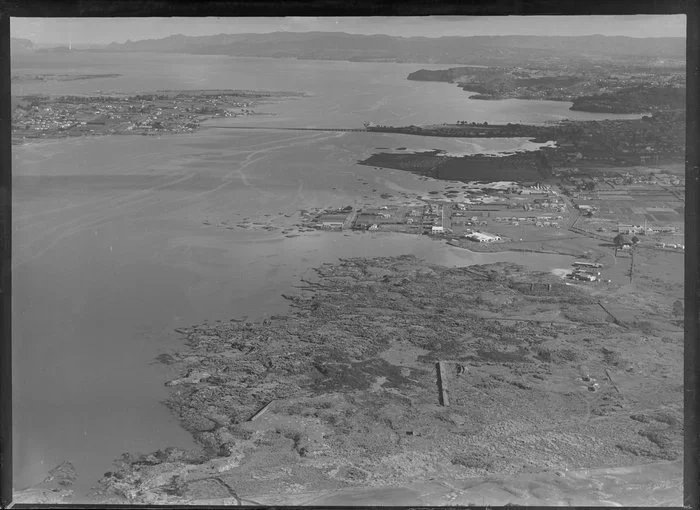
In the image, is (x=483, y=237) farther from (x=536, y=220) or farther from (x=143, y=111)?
(x=143, y=111)

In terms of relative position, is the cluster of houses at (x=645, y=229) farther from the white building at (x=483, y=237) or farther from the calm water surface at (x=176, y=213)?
the white building at (x=483, y=237)

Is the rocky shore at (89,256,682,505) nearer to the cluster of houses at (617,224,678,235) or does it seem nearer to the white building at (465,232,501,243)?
the white building at (465,232,501,243)

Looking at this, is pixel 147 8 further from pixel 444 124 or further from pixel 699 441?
pixel 699 441

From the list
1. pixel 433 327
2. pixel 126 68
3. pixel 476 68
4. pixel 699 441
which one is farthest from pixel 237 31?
pixel 699 441

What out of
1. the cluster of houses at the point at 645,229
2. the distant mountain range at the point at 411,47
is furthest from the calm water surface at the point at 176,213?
the cluster of houses at the point at 645,229

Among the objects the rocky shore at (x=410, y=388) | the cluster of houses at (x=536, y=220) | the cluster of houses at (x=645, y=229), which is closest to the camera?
the rocky shore at (x=410, y=388)

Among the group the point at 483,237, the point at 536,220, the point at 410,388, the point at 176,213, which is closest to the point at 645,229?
the point at 536,220
